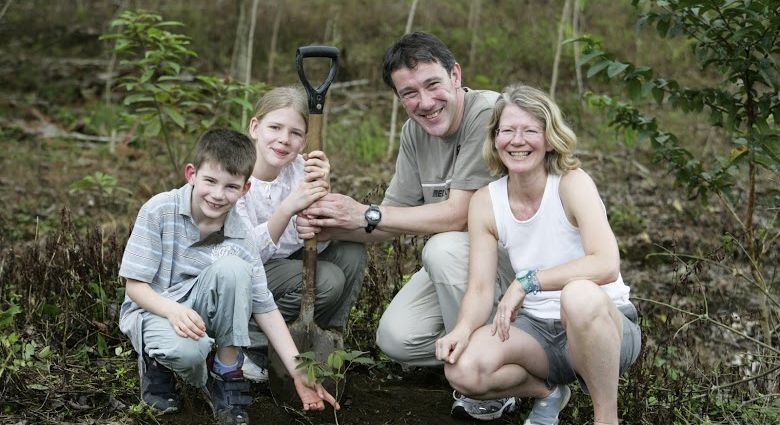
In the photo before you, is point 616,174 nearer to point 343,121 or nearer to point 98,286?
point 343,121

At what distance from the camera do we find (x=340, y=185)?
7062 mm

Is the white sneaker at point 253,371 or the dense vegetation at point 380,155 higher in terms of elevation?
the dense vegetation at point 380,155

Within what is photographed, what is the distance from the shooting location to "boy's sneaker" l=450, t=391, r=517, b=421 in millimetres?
3545

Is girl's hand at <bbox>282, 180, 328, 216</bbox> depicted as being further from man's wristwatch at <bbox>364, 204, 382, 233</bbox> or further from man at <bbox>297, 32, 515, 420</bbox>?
man's wristwatch at <bbox>364, 204, 382, 233</bbox>

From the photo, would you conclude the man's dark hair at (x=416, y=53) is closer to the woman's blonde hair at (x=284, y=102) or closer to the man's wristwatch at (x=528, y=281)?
the woman's blonde hair at (x=284, y=102)

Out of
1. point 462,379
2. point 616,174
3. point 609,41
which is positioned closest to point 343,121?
point 616,174

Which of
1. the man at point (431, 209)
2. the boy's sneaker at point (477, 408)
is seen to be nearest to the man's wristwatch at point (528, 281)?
the man at point (431, 209)

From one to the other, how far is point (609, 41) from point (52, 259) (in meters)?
9.04

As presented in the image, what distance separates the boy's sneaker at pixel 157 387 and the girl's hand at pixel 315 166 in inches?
37.4

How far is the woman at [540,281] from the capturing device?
3.10 meters

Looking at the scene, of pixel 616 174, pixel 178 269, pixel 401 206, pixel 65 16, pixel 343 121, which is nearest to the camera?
pixel 178 269

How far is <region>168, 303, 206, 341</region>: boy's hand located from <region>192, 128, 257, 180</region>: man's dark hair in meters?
→ 0.53

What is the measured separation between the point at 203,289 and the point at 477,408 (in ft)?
3.97

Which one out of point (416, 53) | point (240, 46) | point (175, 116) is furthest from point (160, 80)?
point (240, 46)
